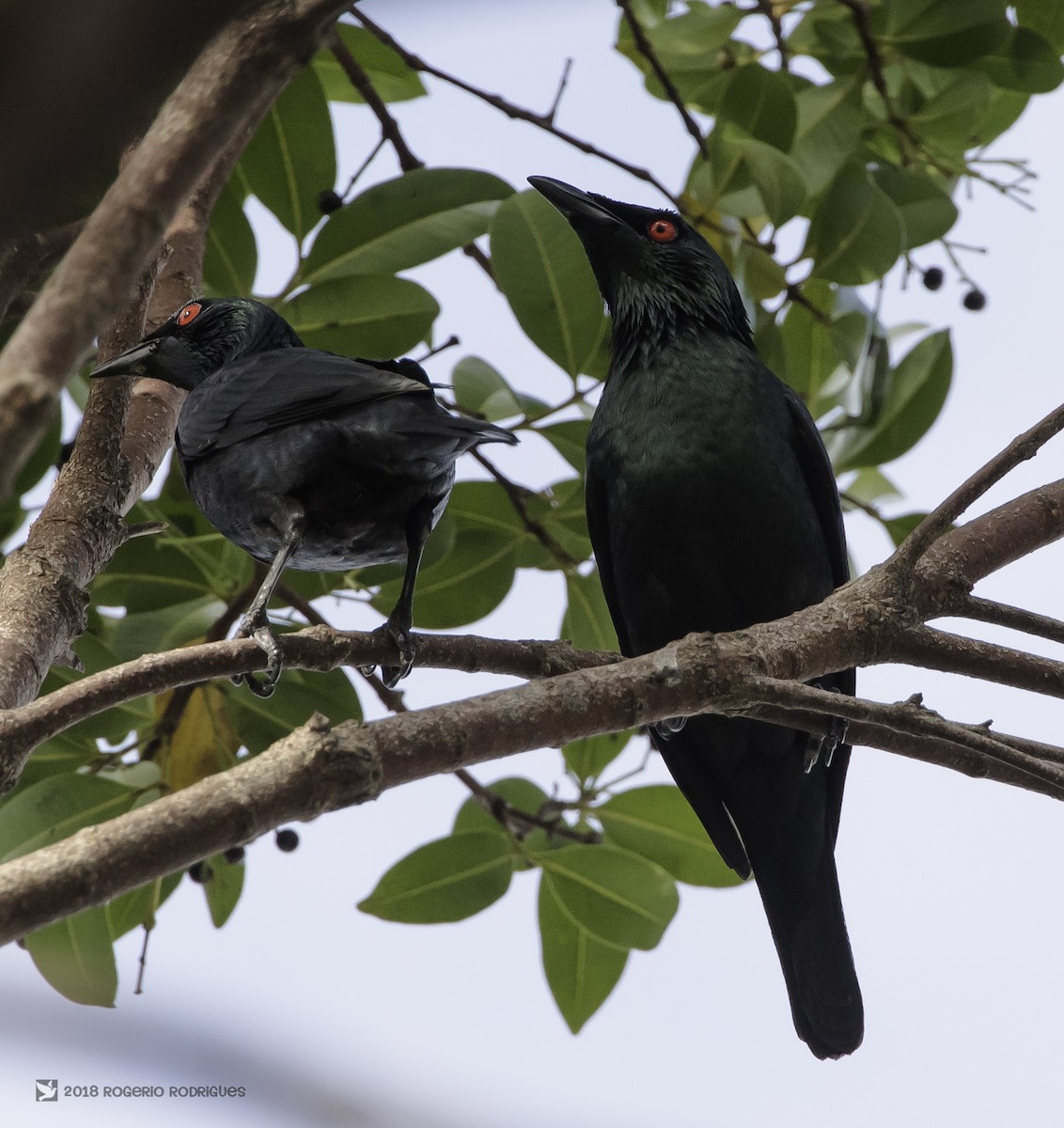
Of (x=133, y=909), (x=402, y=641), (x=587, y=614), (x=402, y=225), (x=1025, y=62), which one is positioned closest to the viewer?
(x=402, y=641)

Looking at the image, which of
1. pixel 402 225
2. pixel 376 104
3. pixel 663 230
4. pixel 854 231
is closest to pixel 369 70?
pixel 376 104

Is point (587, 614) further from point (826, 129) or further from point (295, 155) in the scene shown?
point (826, 129)

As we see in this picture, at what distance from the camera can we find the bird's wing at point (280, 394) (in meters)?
2.82

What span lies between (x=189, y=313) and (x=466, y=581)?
3.62 ft

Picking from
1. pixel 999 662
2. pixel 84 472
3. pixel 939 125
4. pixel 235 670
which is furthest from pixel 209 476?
pixel 939 125

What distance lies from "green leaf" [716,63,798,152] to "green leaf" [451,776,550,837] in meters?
2.23

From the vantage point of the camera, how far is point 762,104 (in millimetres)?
4133

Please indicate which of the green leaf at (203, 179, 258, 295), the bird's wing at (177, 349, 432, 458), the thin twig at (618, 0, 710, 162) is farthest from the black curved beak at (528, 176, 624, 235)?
the bird's wing at (177, 349, 432, 458)

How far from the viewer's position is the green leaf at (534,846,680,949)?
140 inches

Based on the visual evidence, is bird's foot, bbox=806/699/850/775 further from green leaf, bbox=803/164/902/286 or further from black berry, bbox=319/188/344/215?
black berry, bbox=319/188/344/215

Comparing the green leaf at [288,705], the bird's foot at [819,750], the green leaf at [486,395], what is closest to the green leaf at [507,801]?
the green leaf at [288,705]

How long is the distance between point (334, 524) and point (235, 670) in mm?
783

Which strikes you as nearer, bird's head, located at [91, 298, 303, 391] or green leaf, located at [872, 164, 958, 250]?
bird's head, located at [91, 298, 303, 391]

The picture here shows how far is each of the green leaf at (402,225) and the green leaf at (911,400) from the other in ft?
4.58
